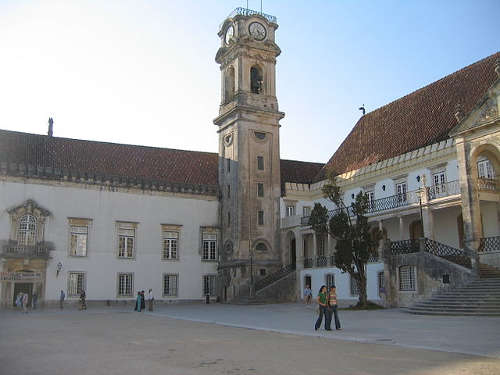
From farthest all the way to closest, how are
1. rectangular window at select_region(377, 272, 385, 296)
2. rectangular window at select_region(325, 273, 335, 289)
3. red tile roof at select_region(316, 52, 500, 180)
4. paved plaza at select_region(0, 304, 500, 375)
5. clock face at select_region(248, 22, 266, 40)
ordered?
clock face at select_region(248, 22, 266, 40) → rectangular window at select_region(325, 273, 335, 289) → red tile roof at select_region(316, 52, 500, 180) → rectangular window at select_region(377, 272, 385, 296) → paved plaza at select_region(0, 304, 500, 375)

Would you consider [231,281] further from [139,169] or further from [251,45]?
[251,45]

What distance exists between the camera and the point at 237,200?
38688 mm

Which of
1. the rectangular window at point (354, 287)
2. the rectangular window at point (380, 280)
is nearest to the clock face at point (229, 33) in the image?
the rectangular window at point (354, 287)

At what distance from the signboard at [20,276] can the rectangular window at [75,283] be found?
1.88 meters

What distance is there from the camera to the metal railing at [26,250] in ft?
109

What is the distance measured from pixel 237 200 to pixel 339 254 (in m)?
14.1

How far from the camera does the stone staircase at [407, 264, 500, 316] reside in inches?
762

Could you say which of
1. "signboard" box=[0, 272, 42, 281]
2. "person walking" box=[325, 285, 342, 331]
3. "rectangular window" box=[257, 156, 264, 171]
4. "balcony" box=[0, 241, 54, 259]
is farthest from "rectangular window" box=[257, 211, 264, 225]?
"person walking" box=[325, 285, 342, 331]

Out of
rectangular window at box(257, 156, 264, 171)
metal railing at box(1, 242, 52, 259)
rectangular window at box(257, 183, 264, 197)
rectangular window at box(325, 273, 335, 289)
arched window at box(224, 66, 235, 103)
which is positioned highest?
arched window at box(224, 66, 235, 103)

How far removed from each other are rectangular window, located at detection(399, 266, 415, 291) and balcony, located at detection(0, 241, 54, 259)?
21.1m

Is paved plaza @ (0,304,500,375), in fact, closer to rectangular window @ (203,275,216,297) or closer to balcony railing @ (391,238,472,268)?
balcony railing @ (391,238,472,268)

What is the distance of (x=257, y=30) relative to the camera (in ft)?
135

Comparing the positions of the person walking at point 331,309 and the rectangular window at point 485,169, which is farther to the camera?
the rectangular window at point 485,169

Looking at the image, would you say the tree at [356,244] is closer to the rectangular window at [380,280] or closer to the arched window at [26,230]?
the rectangular window at [380,280]
